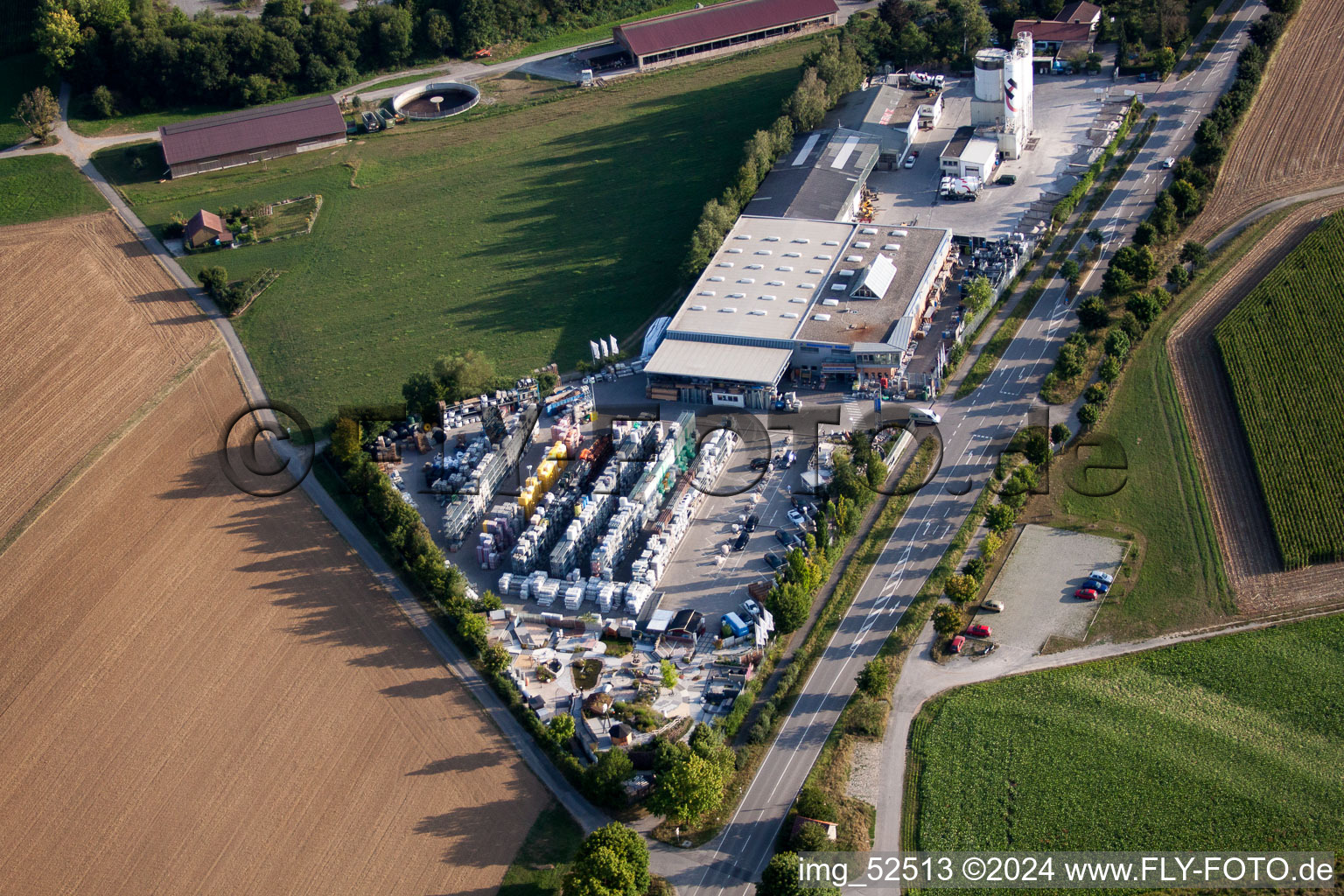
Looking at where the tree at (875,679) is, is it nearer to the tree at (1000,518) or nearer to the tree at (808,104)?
the tree at (1000,518)

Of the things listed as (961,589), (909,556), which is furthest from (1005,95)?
(961,589)

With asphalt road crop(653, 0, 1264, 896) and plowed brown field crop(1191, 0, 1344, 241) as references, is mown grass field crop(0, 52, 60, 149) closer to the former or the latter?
asphalt road crop(653, 0, 1264, 896)

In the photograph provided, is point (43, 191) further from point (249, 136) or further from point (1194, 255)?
point (1194, 255)

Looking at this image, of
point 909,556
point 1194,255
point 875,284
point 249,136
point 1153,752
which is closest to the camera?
point 1153,752

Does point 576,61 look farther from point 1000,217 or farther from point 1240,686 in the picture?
point 1240,686

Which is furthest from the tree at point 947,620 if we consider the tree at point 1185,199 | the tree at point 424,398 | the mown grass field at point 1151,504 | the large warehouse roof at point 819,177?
the tree at point 1185,199
